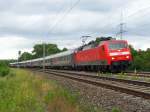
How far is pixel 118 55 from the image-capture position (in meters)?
39.3

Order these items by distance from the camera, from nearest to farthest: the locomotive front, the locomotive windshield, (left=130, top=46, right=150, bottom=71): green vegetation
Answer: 1. the locomotive front
2. the locomotive windshield
3. (left=130, top=46, right=150, bottom=71): green vegetation

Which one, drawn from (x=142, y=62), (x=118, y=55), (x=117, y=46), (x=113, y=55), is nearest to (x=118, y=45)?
(x=117, y=46)

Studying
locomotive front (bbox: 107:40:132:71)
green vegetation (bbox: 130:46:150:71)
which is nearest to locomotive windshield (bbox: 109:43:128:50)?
locomotive front (bbox: 107:40:132:71)

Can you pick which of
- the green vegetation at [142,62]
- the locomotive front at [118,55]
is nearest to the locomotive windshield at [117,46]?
the locomotive front at [118,55]

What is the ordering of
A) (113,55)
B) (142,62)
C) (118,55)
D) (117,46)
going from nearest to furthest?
(113,55)
(118,55)
(117,46)
(142,62)

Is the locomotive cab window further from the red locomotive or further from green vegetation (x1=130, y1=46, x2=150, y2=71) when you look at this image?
green vegetation (x1=130, y1=46, x2=150, y2=71)

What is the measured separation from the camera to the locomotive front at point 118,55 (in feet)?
128

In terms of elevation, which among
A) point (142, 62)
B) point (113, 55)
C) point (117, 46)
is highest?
point (117, 46)

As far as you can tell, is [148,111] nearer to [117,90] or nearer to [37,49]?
[117,90]

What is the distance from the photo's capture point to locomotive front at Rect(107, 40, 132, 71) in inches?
1531

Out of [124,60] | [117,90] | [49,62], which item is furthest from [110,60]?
[49,62]

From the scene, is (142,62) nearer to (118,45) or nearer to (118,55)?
(118,45)

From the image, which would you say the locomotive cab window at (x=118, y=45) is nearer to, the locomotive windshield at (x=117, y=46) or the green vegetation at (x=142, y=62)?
the locomotive windshield at (x=117, y=46)

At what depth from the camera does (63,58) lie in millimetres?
69438
